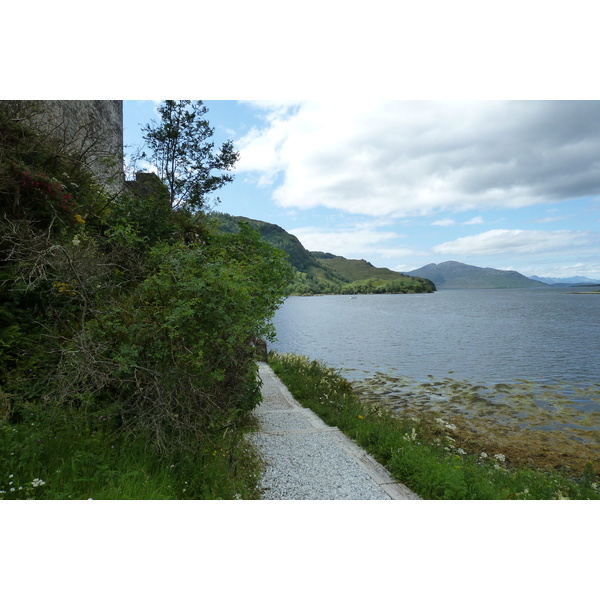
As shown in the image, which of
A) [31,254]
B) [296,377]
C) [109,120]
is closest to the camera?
[31,254]

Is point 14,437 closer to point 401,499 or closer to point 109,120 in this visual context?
point 401,499

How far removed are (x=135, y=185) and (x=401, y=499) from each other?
14264mm

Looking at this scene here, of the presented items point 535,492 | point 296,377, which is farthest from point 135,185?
point 535,492

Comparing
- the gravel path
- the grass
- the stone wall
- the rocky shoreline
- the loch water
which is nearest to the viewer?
the grass

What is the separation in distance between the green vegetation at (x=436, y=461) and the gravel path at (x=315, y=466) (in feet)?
0.89

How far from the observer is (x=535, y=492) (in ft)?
20.8

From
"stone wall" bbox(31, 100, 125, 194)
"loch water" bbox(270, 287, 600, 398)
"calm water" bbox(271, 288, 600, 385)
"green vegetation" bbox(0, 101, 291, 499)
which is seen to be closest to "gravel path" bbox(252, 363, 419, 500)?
"green vegetation" bbox(0, 101, 291, 499)

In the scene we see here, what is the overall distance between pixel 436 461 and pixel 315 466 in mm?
2083

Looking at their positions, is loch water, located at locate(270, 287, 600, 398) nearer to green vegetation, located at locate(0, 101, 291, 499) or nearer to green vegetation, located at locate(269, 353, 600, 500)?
green vegetation, located at locate(269, 353, 600, 500)

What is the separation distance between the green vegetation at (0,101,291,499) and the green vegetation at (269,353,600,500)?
8.58 ft

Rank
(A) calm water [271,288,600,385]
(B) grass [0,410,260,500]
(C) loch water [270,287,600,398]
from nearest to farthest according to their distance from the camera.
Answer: (B) grass [0,410,260,500] < (C) loch water [270,287,600,398] < (A) calm water [271,288,600,385]

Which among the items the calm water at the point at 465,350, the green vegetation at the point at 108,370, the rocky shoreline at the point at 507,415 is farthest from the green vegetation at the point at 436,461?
the calm water at the point at 465,350

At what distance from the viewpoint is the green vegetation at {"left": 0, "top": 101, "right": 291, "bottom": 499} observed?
4.15m

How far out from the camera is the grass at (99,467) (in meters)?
3.80
